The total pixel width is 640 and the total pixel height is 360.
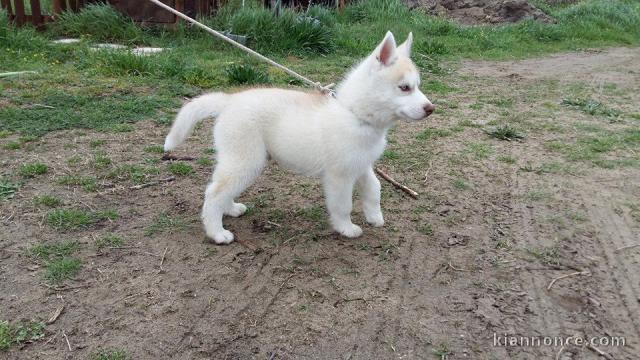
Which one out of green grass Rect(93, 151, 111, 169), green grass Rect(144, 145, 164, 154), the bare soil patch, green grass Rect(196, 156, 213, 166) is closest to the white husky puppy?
green grass Rect(196, 156, 213, 166)

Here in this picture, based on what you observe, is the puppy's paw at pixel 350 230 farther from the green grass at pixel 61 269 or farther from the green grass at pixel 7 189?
the green grass at pixel 7 189

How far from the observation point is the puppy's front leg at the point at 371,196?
3416 mm

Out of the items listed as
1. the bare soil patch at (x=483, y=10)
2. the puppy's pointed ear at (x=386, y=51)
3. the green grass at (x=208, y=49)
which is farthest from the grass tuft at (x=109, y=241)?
the bare soil patch at (x=483, y=10)

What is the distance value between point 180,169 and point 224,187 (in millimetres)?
1210

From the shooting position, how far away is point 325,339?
2504 millimetres

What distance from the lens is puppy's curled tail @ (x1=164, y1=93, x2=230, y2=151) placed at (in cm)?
330

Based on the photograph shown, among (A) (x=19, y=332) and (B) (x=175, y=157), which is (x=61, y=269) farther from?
(B) (x=175, y=157)

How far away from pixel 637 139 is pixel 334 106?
3640 mm

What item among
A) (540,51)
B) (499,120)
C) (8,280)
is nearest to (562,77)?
(540,51)

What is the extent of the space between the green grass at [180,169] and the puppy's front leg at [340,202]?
145cm

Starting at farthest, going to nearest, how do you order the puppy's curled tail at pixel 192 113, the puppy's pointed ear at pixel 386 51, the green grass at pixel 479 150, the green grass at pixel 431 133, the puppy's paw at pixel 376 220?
the green grass at pixel 431 133
the green grass at pixel 479 150
the puppy's paw at pixel 376 220
the puppy's curled tail at pixel 192 113
the puppy's pointed ear at pixel 386 51

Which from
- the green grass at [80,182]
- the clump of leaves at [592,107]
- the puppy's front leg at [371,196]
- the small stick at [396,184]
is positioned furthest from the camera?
the clump of leaves at [592,107]
